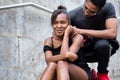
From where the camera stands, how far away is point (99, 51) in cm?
342

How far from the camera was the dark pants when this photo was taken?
134 inches

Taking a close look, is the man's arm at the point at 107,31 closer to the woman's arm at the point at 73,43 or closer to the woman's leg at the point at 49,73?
the woman's arm at the point at 73,43

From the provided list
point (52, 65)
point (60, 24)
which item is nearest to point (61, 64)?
point (52, 65)

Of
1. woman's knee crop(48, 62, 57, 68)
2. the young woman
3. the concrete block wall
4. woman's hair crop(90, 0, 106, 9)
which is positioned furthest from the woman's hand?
the concrete block wall

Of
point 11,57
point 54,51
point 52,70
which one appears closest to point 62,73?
point 52,70

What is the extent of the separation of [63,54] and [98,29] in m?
0.61

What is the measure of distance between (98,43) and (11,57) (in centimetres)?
132

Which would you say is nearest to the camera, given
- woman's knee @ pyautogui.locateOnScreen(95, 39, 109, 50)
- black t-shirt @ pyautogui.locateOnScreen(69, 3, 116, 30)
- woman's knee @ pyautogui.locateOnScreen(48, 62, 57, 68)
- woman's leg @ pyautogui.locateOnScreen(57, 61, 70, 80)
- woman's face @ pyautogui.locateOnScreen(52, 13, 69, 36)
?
woman's leg @ pyautogui.locateOnScreen(57, 61, 70, 80)

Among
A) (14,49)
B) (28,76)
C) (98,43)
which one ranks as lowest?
(28,76)

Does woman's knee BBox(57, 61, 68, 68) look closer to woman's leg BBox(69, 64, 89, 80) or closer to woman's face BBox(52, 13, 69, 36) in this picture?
woman's leg BBox(69, 64, 89, 80)

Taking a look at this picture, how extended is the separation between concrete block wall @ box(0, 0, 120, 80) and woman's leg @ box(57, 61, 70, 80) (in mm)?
1420

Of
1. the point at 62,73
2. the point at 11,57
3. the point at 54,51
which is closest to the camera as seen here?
the point at 62,73

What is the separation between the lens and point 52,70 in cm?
303

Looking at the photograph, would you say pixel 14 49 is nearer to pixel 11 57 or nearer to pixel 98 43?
pixel 11 57
